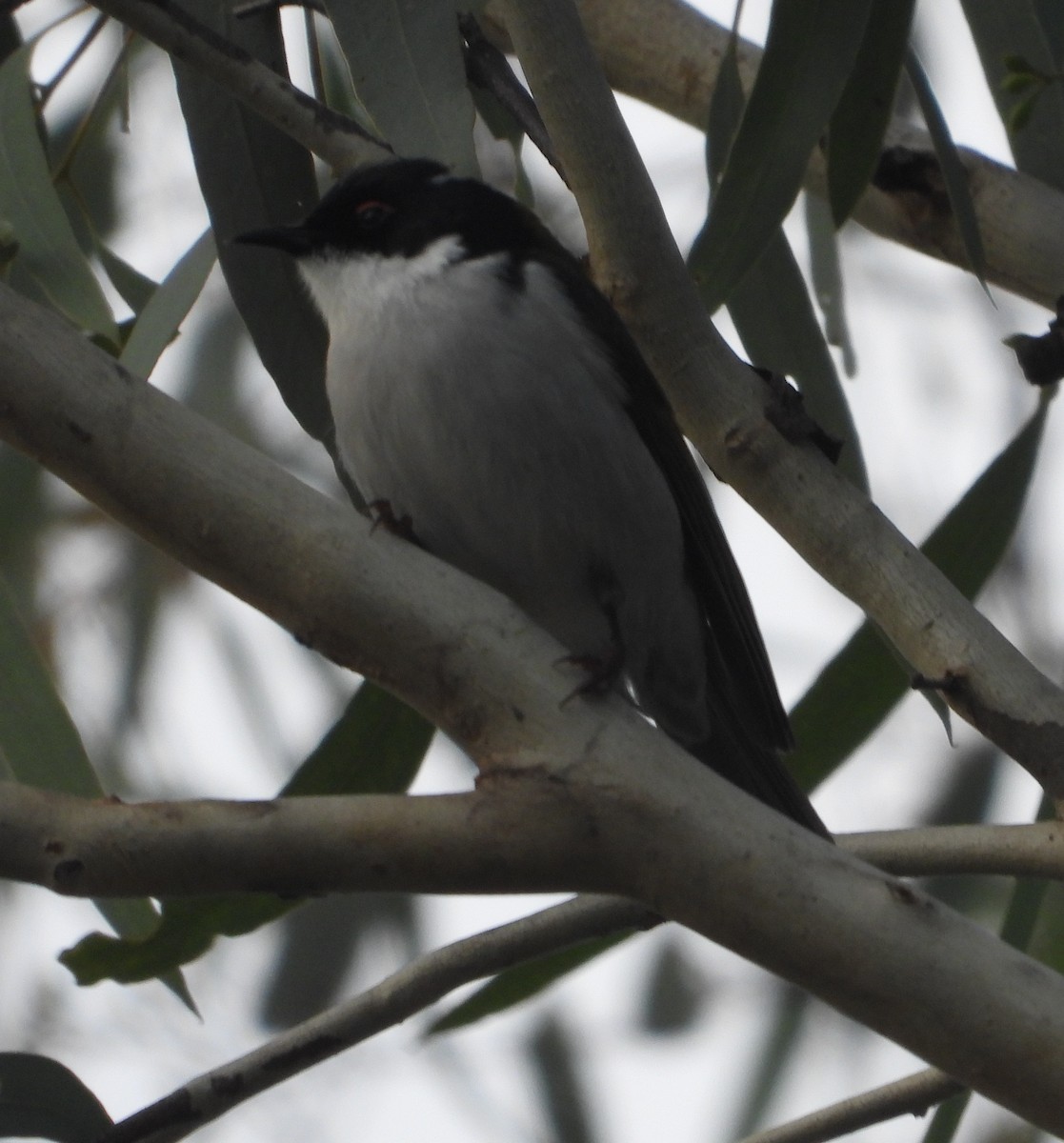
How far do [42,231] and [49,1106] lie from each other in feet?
5.14

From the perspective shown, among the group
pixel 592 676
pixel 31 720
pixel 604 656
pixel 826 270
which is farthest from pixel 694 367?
pixel 826 270

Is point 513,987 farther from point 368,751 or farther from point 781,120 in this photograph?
point 781,120

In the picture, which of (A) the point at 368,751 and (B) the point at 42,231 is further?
(B) the point at 42,231

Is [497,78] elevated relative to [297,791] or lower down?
elevated

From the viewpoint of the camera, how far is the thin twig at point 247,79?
2.32 metres

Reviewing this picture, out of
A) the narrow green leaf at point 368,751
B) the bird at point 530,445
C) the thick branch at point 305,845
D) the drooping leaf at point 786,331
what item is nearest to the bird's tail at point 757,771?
the bird at point 530,445

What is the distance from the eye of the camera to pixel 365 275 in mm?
3027

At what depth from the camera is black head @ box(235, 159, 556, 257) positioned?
10.1 ft

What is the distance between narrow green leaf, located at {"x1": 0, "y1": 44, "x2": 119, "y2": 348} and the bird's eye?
530 millimetres

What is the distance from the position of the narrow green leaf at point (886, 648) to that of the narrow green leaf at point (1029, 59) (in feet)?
1.48

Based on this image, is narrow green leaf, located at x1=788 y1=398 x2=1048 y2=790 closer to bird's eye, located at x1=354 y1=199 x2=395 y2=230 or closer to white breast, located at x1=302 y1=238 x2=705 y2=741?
white breast, located at x1=302 y1=238 x2=705 y2=741

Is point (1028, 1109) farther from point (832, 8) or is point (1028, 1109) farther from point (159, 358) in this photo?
point (159, 358)

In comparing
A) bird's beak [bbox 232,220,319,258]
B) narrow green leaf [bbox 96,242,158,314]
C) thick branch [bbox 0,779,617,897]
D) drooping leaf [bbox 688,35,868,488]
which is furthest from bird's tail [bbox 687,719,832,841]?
narrow green leaf [bbox 96,242,158,314]

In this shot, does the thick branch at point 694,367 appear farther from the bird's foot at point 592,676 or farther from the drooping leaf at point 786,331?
the drooping leaf at point 786,331
